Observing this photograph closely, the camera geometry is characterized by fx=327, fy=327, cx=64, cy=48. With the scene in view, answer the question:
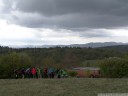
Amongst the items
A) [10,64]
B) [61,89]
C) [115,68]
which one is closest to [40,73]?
[115,68]

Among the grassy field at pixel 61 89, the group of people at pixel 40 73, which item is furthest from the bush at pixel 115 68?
the grassy field at pixel 61 89

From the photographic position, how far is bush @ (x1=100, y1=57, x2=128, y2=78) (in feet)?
103

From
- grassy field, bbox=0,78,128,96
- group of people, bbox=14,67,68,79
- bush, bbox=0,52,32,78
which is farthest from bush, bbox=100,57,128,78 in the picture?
grassy field, bbox=0,78,128,96

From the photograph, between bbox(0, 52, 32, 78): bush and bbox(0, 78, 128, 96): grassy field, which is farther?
bbox(0, 52, 32, 78): bush

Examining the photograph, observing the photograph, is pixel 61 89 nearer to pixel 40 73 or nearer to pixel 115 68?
pixel 40 73

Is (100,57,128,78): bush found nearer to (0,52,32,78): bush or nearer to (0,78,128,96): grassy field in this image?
(0,52,32,78): bush

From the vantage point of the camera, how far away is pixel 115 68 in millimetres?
31812

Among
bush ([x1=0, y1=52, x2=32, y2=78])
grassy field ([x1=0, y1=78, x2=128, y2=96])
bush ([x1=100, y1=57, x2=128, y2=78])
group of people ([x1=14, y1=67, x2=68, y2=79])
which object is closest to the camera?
grassy field ([x1=0, y1=78, x2=128, y2=96])

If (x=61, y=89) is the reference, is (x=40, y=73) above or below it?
below

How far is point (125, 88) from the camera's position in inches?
625

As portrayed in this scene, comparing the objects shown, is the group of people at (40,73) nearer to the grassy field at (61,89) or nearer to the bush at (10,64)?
the bush at (10,64)

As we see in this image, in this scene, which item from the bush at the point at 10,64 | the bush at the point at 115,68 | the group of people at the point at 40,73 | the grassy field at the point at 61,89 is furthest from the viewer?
the bush at the point at 10,64

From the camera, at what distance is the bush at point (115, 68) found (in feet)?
103

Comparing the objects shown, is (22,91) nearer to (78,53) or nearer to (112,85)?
(112,85)
